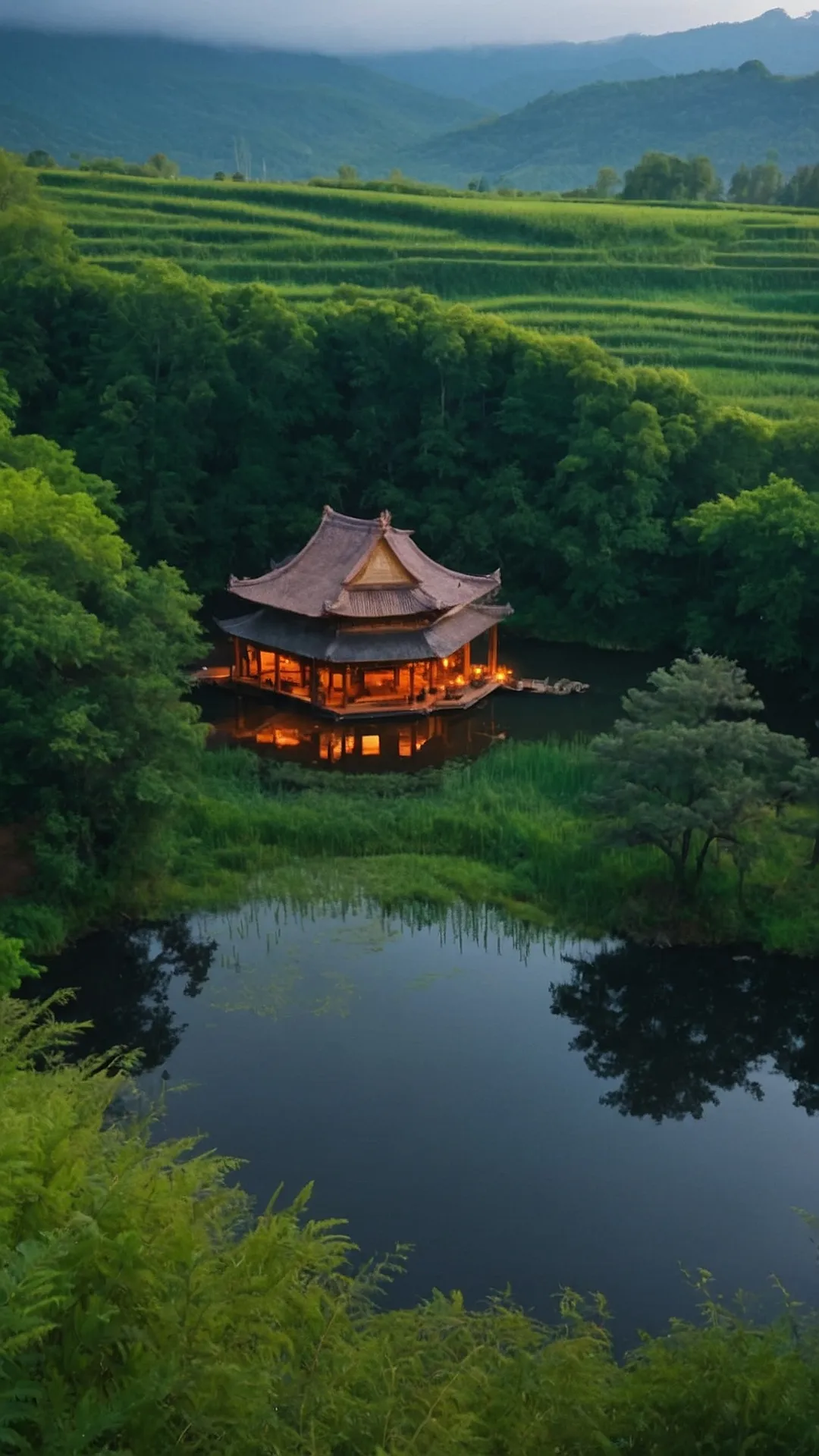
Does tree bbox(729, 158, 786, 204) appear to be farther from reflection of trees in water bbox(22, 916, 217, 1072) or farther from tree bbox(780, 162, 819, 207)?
reflection of trees in water bbox(22, 916, 217, 1072)

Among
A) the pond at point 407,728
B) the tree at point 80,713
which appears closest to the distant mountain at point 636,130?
the pond at point 407,728

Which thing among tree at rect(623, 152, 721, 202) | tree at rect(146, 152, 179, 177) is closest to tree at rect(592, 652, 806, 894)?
tree at rect(623, 152, 721, 202)

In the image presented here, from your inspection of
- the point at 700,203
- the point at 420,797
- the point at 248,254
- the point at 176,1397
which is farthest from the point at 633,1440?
the point at 700,203

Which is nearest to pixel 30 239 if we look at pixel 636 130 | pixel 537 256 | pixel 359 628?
pixel 537 256

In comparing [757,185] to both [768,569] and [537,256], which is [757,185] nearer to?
[537,256]

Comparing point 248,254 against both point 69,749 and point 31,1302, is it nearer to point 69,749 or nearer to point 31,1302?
point 69,749
